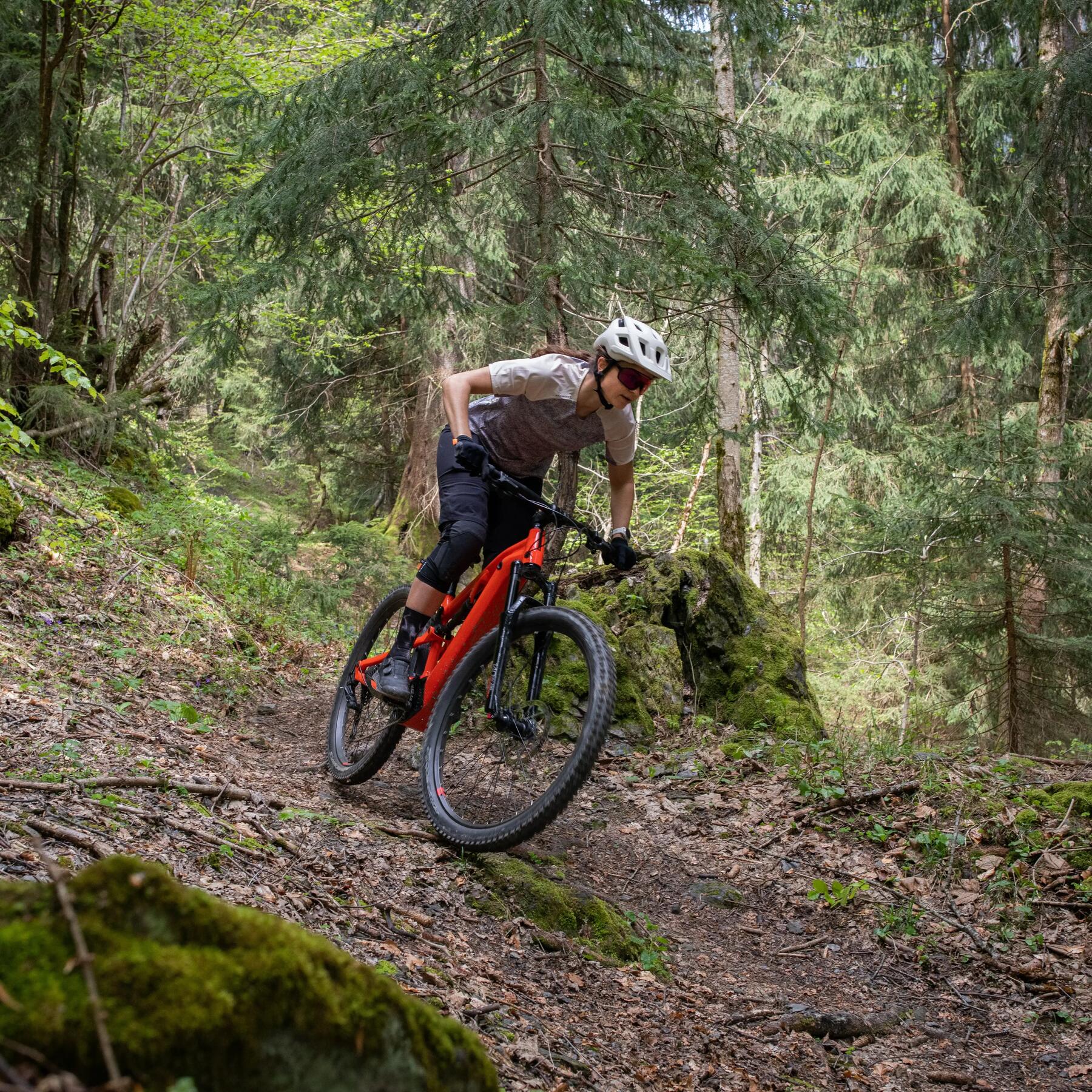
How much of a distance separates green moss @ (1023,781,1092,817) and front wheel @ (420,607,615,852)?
261cm

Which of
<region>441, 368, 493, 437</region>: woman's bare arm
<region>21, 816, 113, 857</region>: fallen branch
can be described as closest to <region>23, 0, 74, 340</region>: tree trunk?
<region>441, 368, 493, 437</region>: woman's bare arm

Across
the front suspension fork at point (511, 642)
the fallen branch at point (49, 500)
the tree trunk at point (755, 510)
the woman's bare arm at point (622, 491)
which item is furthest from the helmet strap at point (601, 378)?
the tree trunk at point (755, 510)

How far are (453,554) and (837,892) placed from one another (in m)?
2.56

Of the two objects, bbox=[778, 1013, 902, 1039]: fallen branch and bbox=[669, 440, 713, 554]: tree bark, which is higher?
bbox=[669, 440, 713, 554]: tree bark

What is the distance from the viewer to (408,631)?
483 centimetres

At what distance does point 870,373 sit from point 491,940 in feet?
49.6

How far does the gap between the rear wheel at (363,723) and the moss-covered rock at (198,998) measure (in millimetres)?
3638

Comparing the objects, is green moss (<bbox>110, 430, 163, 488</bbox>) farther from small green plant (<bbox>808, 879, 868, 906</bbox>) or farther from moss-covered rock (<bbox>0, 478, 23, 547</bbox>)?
small green plant (<bbox>808, 879, 868, 906</bbox>)

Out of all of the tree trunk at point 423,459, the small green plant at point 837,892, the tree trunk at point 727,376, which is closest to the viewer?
the small green plant at point 837,892

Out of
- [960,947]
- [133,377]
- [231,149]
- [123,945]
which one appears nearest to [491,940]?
[960,947]

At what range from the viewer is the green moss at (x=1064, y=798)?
4.73 m

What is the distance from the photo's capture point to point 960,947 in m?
4.00

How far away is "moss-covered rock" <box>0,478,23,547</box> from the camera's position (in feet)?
23.4

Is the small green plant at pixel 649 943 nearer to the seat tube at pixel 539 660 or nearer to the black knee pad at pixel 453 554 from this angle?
the seat tube at pixel 539 660
